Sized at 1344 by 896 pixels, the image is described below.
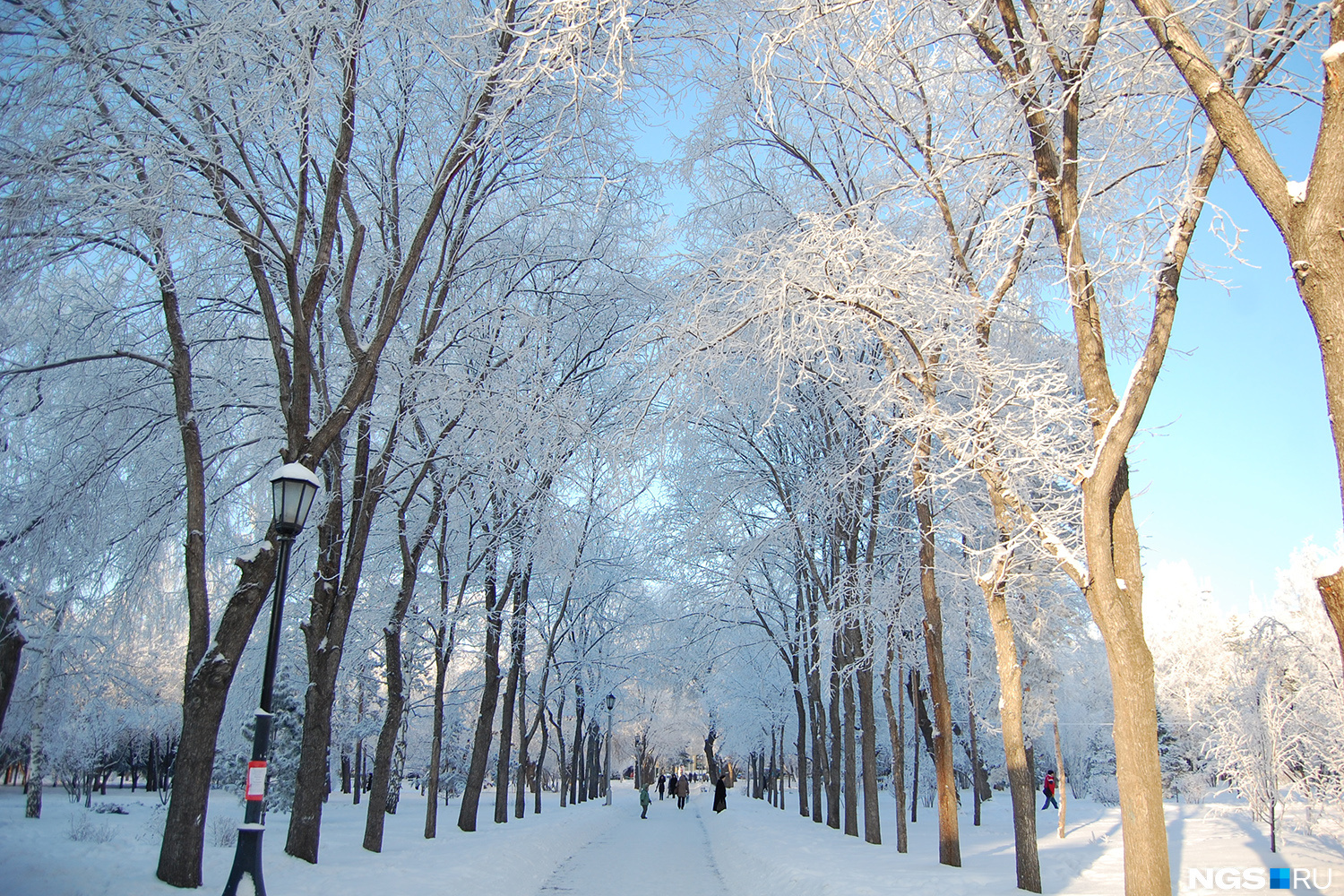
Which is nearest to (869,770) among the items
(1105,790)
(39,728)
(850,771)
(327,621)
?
(850,771)

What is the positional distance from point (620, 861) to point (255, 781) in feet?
34.9

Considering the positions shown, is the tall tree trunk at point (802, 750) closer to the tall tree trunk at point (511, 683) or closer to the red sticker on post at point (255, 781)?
the tall tree trunk at point (511, 683)

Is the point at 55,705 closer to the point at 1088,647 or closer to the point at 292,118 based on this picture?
the point at 292,118

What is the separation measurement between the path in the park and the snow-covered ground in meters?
0.04

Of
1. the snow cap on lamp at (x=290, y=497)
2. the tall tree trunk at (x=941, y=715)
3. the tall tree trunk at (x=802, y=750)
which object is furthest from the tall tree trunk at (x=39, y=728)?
the tall tree trunk at (x=802, y=750)

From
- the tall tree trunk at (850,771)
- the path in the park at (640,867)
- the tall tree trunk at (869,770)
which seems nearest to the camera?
the path in the park at (640,867)

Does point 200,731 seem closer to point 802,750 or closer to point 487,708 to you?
point 487,708

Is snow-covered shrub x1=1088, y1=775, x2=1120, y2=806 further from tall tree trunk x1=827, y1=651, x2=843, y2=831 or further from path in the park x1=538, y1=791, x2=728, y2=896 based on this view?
path in the park x1=538, y1=791, x2=728, y2=896

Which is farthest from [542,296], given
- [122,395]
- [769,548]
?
[769,548]

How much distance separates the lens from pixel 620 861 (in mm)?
→ 15117

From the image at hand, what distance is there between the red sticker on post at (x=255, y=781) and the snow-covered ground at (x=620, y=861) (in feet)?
5.71

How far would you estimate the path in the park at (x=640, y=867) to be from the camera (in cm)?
1137

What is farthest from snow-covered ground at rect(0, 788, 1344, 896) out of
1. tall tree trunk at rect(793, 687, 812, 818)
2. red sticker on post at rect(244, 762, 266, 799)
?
tall tree trunk at rect(793, 687, 812, 818)

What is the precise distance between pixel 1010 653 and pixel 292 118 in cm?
946
